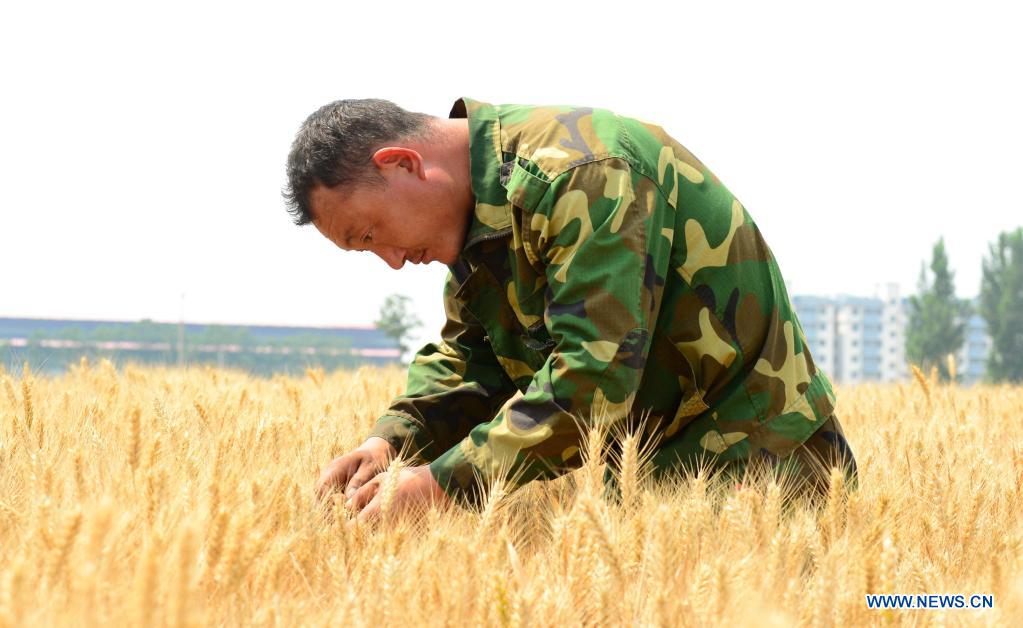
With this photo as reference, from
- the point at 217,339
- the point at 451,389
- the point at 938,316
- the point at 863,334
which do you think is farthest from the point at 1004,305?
the point at 217,339

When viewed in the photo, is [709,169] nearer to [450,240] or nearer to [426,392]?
[450,240]

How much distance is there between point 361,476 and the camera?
2.37m

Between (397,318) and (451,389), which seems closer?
(451,389)

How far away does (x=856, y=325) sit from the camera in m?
108

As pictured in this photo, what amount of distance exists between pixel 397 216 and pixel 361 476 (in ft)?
2.01

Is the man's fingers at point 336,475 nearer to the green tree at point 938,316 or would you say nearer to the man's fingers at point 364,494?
the man's fingers at point 364,494

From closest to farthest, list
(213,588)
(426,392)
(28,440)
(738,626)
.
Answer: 1. (738,626)
2. (213,588)
3. (28,440)
4. (426,392)

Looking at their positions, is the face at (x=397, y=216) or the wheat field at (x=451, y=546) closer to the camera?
the wheat field at (x=451, y=546)

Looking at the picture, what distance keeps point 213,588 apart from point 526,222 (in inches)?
38.9

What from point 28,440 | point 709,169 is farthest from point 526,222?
point 28,440

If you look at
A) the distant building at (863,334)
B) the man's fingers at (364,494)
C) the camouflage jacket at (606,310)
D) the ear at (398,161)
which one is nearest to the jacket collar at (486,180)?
the camouflage jacket at (606,310)

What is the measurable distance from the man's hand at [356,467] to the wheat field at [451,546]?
0.24 ft

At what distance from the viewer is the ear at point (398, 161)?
2250 mm

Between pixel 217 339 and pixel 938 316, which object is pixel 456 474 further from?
pixel 217 339
